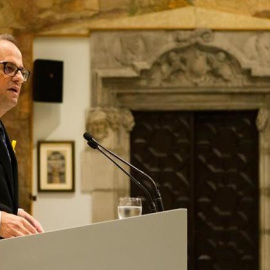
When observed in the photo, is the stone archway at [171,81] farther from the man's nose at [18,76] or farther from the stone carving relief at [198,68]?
the man's nose at [18,76]

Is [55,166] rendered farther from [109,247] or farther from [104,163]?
[109,247]

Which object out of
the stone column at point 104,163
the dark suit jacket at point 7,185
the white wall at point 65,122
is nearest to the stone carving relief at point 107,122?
the stone column at point 104,163

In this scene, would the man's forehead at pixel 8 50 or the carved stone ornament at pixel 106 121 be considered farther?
the carved stone ornament at pixel 106 121

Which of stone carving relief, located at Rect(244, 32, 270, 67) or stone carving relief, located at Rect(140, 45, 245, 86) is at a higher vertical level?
stone carving relief, located at Rect(244, 32, 270, 67)

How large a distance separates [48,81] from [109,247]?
6729 millimetres

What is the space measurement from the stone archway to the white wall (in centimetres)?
13

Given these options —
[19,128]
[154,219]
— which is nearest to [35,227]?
[154,219]

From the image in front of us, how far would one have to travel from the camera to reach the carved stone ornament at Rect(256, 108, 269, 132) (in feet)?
A: 30.6

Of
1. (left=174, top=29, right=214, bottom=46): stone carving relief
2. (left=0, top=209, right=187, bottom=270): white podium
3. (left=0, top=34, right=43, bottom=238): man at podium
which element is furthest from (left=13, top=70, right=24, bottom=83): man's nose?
(left=174, top=29, right=214, bottom=46): stone carving relief

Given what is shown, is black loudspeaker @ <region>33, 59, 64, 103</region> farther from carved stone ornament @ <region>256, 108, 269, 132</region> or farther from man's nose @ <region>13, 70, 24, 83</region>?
man's nose @ <region>13, 70, 24, 83</region>

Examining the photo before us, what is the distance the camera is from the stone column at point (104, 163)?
9.27 m

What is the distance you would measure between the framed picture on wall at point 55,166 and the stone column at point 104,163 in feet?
0.57

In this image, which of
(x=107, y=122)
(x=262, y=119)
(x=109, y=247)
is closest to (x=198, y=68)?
(x=262, y=119)

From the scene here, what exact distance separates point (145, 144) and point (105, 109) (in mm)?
660
